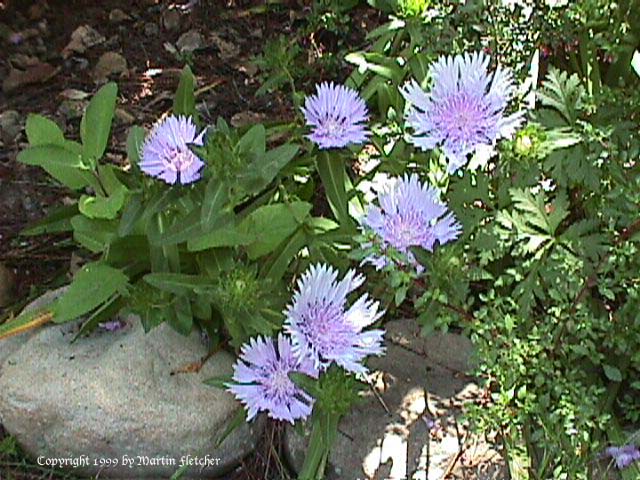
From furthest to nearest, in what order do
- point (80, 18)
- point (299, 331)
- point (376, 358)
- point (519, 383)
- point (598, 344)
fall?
point (80, 18)
point (376, 358)
point (598, 344)
point (519, 383)
point (299, 331)

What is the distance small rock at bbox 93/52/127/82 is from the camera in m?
2.83

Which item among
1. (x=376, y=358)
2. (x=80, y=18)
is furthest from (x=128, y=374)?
(x=80, y=18)

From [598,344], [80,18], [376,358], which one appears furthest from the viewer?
[80,18]

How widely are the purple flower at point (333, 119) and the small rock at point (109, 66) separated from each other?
1126mm

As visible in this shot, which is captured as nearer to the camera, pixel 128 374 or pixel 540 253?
pixel 540 253

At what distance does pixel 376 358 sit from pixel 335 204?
1.12 ft

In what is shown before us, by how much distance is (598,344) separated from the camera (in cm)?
195

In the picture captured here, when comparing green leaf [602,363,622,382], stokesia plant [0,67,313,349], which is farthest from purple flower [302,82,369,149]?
green leaf [602,363,622,382]

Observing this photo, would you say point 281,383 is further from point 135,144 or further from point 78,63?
point 78,63

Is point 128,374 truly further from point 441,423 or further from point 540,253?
point 540,253

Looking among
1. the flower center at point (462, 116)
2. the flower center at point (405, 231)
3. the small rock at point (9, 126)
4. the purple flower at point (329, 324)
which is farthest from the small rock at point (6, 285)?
the flower center at point (462, 116)

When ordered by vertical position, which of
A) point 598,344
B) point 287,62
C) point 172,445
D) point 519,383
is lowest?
point 172,445

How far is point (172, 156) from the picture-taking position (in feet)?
5.54

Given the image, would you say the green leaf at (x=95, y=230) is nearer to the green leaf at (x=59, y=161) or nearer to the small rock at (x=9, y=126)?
the green leaf at (x=59, y=161)
